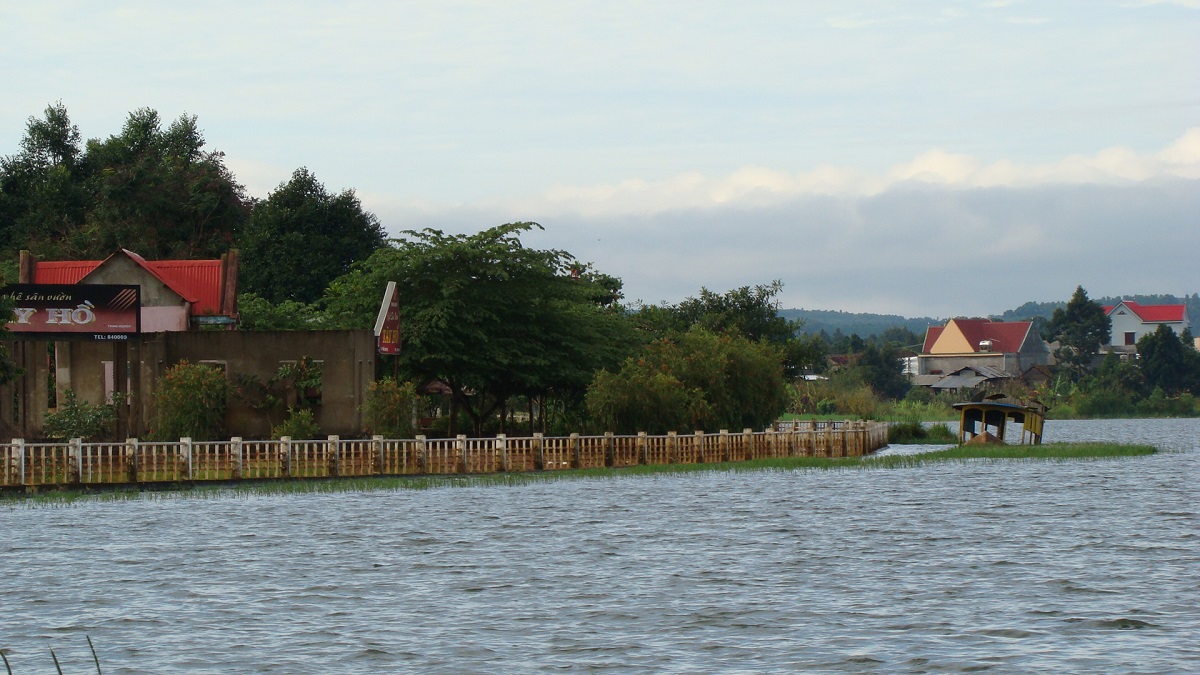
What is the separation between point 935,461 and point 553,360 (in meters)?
15.8

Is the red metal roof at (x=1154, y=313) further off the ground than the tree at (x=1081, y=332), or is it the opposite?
the red metal roof at (x=1154, y=313)

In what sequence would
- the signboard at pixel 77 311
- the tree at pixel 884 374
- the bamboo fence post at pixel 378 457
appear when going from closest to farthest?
the bamboo fence post at pixel 378 457 < the signboard at pixel 77 311 < the tree at pixel 884 374

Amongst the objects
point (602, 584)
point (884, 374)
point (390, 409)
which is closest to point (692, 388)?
point (390, 409)

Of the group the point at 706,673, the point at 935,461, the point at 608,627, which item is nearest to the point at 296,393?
the point at 935,461

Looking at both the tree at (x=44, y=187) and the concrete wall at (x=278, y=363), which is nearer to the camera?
the concrete wall at (x=278, y=363)

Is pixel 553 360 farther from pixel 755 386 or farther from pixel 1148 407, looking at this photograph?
pixel 1148 407

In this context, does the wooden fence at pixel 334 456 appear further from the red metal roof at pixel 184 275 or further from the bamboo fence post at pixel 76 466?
the red metal roof at pixel 184 275

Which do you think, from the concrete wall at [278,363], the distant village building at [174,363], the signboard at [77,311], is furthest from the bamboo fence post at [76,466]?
the concrete wall at [278,363]

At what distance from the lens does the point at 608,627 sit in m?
18.9

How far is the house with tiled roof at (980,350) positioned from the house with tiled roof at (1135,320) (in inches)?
928

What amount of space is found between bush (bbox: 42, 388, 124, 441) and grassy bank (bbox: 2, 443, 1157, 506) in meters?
8.53

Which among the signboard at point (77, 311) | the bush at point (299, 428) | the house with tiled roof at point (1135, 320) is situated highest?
the house with tiled roof at point (1135, 320)

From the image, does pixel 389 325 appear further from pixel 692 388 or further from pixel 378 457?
pixel 692 388

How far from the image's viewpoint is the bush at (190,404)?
143ft
